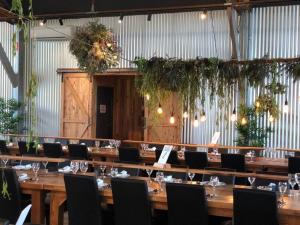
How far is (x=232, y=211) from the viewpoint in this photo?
4039mm

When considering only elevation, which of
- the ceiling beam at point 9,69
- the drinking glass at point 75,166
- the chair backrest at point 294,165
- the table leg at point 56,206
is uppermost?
the ceiling beam at point 9,69

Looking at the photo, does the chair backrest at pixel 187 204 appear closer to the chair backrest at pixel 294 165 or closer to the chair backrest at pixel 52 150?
the chair backrest at pixel 294 165

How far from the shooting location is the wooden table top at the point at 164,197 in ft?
12.9

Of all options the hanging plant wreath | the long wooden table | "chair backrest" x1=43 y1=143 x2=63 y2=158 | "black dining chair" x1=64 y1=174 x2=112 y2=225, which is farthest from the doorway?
"black dining chair" x1=64 y1=174 x2=112 y2=225

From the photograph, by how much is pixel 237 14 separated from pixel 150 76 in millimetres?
4486

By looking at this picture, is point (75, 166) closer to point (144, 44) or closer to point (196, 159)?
point (196, 159)

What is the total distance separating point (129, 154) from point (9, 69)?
6.69 m

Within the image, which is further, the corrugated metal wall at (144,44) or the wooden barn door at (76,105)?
the wooden barn door at (76,105)

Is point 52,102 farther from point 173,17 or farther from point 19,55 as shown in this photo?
point 173,17

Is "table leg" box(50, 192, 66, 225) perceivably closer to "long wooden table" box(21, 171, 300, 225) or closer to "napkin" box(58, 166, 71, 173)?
"long wooden table" box(21, 171, 300, 225)

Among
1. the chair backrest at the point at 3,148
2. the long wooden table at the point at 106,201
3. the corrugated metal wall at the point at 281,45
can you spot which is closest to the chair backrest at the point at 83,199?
the long wooden table at the point at 106,201

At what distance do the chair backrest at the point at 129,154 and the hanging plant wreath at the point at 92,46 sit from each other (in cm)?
205

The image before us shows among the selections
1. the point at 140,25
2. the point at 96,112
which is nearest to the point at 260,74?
the point at 140,25

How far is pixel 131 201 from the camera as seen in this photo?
428 centimetres
